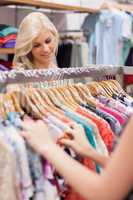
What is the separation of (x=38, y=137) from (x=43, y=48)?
4.21 feet

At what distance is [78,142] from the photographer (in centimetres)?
110

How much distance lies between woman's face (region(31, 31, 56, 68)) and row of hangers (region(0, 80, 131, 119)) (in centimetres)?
65

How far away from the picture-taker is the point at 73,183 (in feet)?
2.69

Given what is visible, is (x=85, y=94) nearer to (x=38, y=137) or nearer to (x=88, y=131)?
(x=88, y=131)

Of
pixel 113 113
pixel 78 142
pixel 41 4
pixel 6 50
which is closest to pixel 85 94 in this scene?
pixel 113 113

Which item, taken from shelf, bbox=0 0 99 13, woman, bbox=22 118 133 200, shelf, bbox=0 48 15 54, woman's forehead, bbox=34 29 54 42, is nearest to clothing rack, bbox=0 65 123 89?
woman, bbox=22 118 133 200

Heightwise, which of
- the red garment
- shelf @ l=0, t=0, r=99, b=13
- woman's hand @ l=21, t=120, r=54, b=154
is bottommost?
the red garment

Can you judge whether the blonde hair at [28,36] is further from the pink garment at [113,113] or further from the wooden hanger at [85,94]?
the pink garment at [113,113]

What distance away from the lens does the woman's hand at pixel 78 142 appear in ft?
3.48

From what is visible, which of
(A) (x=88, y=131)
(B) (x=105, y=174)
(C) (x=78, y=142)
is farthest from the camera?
(A) (x=88, y=131)

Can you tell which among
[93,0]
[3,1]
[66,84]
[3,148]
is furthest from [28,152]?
[93,0]

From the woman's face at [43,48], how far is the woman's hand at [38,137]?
119 centimetres

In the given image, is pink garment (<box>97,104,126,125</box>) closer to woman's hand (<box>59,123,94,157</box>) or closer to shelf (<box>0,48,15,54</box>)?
woman's hand (<box>59,123,94,157</box>)

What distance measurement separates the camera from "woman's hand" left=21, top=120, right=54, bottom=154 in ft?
3.04
